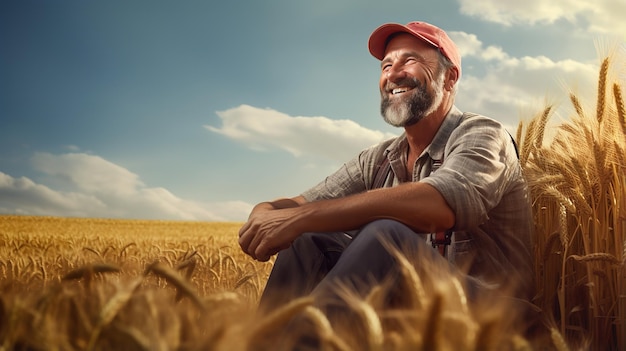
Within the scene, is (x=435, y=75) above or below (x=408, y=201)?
above

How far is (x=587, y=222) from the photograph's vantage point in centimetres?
291

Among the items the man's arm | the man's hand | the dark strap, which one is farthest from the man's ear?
the man's hand

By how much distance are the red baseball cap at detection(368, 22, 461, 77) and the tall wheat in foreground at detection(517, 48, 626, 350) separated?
703 millimetres

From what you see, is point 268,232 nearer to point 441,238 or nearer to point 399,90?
point 441,238

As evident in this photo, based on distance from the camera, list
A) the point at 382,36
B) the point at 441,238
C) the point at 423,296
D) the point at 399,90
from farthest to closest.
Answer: the point at 382,36, the point at 399,90, the point at 441,238, the point at 423,296

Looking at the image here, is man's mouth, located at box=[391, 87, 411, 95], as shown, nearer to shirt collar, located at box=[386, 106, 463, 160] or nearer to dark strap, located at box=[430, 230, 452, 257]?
shirt collar, located at box=[386, 106, 463, 160]

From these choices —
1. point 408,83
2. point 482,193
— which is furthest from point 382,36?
point 482,193

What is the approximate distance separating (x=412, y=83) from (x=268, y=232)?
1.08m

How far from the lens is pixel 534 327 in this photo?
2.63 meters

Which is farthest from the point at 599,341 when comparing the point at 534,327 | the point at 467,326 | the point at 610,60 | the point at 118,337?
the point at 118,337

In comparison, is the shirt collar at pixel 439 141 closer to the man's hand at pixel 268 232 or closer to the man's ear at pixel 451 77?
the man's ear at pixel 451 77

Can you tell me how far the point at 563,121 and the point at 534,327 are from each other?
131 cm

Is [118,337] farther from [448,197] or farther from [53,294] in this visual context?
[448,197]

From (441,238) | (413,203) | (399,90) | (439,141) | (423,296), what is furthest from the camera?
(399,90)
